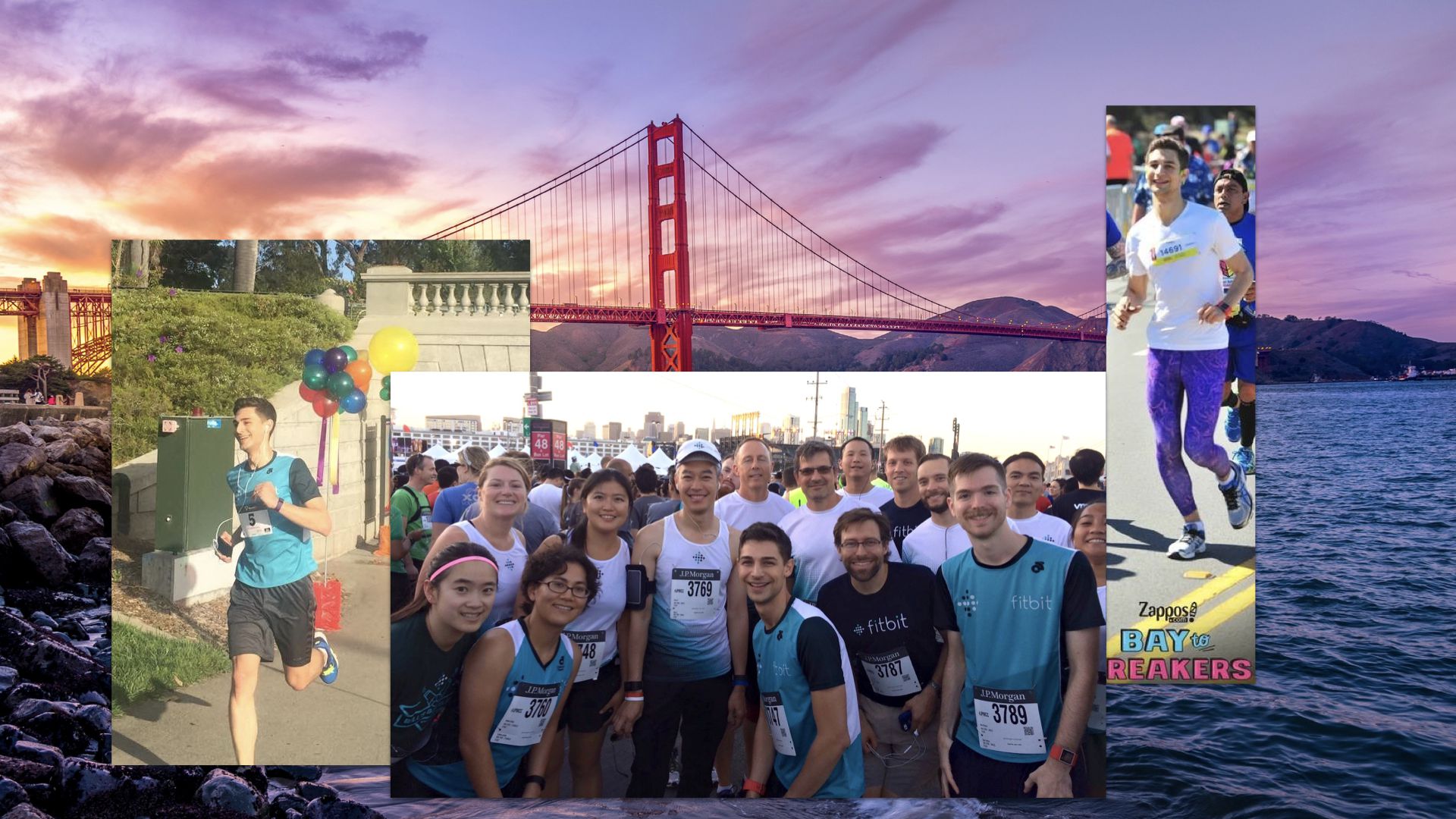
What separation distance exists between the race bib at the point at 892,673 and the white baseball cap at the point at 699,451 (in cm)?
120

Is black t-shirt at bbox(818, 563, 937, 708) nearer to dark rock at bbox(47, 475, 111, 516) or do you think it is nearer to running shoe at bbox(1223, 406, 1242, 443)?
running shoe at bbox(1223, 406, 1242, 443)

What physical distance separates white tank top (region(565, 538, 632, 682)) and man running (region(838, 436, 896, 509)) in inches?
45.5

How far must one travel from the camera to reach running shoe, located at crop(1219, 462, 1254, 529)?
6.09 m

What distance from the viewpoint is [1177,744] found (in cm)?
768

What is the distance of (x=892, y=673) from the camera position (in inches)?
184

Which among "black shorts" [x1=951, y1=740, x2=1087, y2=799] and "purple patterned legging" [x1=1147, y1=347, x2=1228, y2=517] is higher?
"purple patterned legging" [x1=1147, y1=347, x2=1228, y2=517]

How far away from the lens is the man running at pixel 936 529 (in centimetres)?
473

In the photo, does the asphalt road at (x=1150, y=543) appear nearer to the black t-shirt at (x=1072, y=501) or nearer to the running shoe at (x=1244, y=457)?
the running shoe at (x=1244, y=457)

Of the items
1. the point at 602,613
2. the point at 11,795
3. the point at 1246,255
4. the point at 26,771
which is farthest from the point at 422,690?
the point at 1246,255

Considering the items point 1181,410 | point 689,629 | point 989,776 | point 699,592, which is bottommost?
point 989,776

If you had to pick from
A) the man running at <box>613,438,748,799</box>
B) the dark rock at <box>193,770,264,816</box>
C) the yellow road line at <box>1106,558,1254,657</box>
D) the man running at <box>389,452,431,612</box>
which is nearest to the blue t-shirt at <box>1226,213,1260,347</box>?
the yellow road line at <box>1106,558,1254,657</box>

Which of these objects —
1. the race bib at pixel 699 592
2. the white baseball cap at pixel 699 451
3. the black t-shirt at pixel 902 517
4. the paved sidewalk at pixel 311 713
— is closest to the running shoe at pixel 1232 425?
the black t-shirt at pixel 902 517

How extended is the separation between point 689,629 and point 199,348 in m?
3.37

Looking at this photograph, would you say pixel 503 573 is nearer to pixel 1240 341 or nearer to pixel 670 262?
pixel 1240 341
